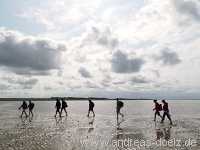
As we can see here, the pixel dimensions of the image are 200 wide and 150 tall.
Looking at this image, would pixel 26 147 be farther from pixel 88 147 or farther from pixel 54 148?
pixel 88 147

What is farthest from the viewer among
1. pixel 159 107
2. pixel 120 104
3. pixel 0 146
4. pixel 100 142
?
pixel 120 104

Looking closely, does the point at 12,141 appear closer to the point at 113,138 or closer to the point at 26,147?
the point at 26,147

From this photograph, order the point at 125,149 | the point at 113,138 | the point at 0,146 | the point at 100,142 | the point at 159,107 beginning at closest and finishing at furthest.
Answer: the point at 125,149
the point at 0,146
the point at 100,142
the point at 113,138
the point at 159,107

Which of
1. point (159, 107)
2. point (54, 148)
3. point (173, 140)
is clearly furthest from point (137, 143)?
point (159, 107)

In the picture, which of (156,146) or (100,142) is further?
(100,142)

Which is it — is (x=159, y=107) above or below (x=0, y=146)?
above

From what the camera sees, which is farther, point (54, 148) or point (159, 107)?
point (159, 107)

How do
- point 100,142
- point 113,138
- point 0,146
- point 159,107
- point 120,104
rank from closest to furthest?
point 0,146
point 100,142
point 113,138
point 159,107
point 120,104

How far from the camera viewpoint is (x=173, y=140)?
58.5 feet

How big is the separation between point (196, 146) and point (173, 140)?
6.93ft

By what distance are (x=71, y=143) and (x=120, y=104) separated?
15733mm

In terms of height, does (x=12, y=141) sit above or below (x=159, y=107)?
below

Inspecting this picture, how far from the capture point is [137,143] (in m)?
16.8

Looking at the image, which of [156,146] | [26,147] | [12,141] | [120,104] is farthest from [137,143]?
[120,104]
